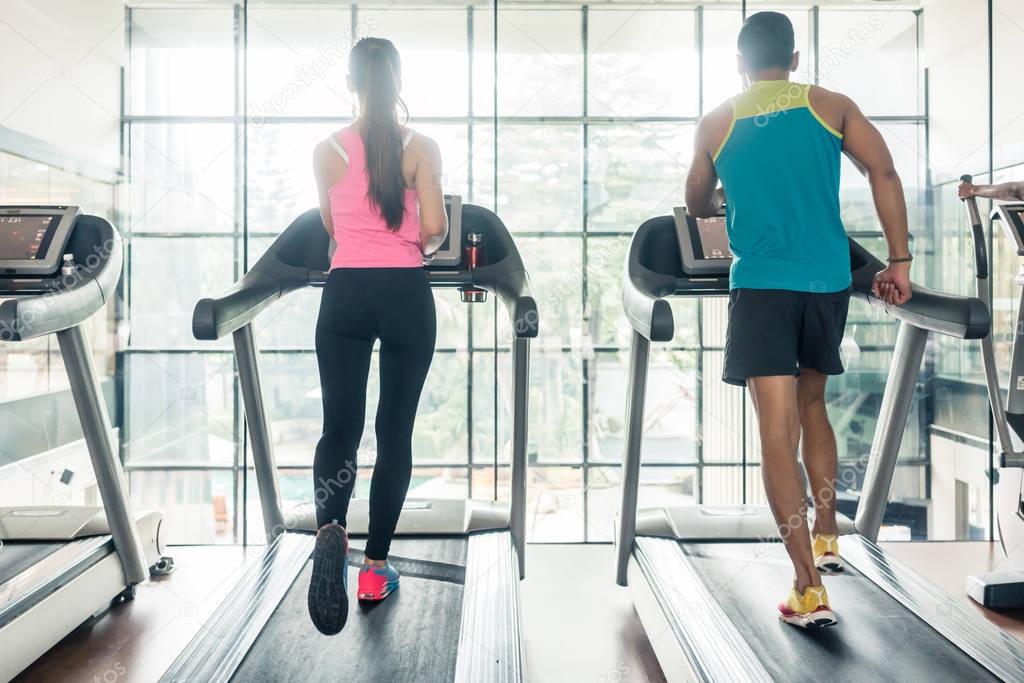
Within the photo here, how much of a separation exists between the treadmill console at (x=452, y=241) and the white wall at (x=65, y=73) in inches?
156

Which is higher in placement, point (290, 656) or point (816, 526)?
point (816, 526)

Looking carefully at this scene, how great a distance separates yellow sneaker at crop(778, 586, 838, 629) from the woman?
1.06 m

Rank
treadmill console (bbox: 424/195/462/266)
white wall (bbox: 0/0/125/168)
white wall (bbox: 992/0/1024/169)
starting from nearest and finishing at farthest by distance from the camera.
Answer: treadmill console (bbox: 424/195/462/266) < white wall (bbox: 992/0/1024/169) < white wall (bbox: 0/0/125/168)

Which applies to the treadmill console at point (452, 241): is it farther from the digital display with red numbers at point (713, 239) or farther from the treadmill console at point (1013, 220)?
the treadmill console at point (1013, 220)

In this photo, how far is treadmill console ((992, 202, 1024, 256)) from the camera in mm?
2537

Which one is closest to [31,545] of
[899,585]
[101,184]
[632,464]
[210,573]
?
[210,573]

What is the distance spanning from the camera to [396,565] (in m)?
2.46

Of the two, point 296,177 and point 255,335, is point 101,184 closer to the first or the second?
point 296,177

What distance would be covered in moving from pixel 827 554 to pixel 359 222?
152 centimetres

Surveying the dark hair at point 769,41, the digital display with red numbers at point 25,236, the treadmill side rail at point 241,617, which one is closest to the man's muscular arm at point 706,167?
the dark hair at point 769,41

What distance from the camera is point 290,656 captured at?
184 cm

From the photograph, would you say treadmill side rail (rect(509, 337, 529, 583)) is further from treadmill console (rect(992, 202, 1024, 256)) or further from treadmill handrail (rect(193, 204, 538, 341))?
treadmill console (rect(992, 202, 1024, 256))

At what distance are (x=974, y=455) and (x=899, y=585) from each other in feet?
19.2

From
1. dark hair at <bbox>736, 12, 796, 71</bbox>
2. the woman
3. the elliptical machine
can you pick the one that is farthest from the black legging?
the elliptical machine
